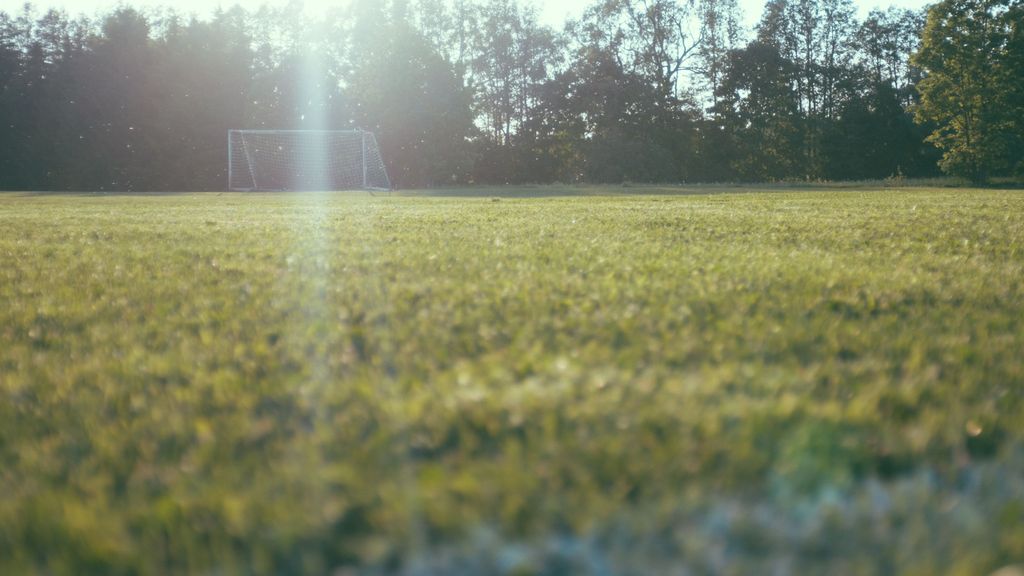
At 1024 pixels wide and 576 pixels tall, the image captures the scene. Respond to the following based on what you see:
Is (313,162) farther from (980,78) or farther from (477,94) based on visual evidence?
(980,78)

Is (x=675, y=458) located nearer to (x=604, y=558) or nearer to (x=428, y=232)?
(x=604, y=558)

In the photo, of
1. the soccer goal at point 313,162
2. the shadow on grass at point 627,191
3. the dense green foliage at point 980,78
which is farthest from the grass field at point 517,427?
the dense green foliage at point 980,78

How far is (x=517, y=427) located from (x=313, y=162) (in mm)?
35217

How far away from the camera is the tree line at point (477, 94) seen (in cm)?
4472

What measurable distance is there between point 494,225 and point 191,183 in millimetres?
38956

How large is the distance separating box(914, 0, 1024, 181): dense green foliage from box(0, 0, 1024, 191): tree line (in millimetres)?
2389

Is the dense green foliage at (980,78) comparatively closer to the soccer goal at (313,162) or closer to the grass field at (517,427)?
the soccer goal at (313,162)

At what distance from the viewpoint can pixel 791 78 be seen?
49.1 m

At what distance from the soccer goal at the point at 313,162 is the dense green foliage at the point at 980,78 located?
28.5 metres

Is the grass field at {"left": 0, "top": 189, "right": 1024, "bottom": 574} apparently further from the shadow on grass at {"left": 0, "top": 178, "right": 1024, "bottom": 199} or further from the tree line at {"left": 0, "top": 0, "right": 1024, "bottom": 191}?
the tree line at {"left": 0, "top": 0, "right": 1024, "bottom": 191}

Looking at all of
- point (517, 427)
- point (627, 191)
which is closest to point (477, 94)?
point (627, 191)

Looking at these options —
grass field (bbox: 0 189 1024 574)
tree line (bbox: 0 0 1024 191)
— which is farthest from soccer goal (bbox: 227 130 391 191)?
grass field (bbox: 0 189 1024 574)

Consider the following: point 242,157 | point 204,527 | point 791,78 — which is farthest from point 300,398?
point 791,78

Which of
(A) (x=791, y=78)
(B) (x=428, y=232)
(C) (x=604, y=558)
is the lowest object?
(C) (x=604, y=558)
